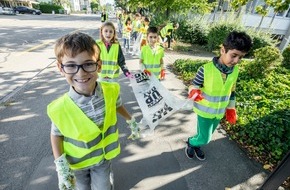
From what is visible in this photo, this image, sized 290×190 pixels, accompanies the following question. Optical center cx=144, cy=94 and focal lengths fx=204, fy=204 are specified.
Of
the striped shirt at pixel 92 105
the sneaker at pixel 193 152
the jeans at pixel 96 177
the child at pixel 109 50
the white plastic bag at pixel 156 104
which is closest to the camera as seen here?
the striped shirt at pixel 92 105

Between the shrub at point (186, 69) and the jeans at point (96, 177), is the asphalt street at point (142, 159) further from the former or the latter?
the shrub at point (186, 69)

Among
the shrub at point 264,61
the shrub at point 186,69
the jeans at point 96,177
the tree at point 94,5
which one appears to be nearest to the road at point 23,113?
the jeans at point 96,177

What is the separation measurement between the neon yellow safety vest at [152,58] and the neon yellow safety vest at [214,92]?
1.83 meters

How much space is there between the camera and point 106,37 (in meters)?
3.83

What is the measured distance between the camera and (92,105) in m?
1.75

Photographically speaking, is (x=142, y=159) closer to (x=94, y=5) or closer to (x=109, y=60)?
(x=109, y=60)

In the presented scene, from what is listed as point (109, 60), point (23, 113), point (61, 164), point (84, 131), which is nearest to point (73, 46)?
point (84, 131)

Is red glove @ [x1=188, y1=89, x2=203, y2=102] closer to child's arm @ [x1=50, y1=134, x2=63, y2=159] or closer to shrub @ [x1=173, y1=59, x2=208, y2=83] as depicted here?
child's arm @ [x1=50, y1=134, x2=63, y2=159]

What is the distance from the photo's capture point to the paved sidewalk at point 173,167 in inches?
115

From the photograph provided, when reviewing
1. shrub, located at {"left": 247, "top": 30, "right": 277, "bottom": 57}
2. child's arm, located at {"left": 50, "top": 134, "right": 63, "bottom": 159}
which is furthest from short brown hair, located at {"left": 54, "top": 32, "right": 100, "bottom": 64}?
shrub, located at {"left": 247, "top": 30, "right": 277, "bottom": 57}

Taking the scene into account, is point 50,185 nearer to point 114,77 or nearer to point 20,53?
point 114,77

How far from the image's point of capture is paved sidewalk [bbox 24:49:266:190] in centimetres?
291

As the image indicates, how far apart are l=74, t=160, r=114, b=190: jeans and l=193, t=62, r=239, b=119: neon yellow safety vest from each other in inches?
57.6

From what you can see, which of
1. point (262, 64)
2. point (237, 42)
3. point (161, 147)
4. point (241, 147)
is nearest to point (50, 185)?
point (161, 147)
